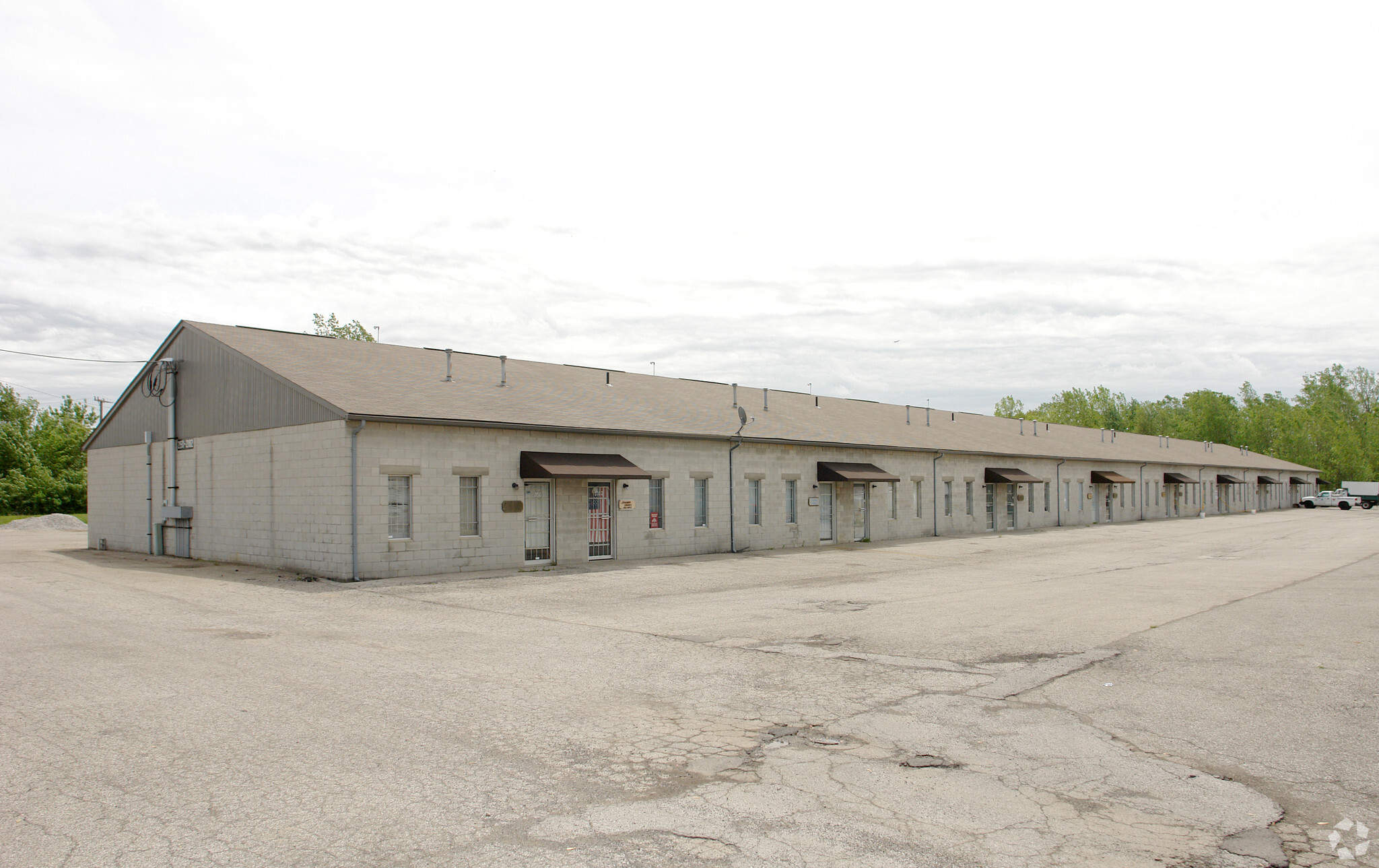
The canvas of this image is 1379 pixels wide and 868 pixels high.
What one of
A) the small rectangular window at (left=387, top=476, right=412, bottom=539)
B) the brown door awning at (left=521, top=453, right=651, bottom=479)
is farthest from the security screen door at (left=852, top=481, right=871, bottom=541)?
the small rectangular window at (left=387, top=476, right=412, bottom=539)

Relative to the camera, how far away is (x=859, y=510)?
30.6m

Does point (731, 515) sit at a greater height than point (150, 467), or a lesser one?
lesser

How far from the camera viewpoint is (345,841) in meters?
4.63

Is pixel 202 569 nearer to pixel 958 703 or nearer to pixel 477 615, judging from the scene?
pixel 477 615

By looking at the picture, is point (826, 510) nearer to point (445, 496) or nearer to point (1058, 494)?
point (445, 496)

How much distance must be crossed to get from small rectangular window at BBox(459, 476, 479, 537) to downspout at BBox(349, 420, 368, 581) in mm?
2297

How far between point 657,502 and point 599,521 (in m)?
2.06

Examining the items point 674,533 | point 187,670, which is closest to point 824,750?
point 187,670

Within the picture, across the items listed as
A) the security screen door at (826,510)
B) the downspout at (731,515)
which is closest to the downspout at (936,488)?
the security screen door at (826,510)

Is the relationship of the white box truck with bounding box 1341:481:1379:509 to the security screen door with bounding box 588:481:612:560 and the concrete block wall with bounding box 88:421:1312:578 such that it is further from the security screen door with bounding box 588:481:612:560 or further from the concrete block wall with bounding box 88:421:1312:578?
the security screen door with bounding box 588:481:612:560

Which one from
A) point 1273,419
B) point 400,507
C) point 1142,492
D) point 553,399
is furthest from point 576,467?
point 1273,419

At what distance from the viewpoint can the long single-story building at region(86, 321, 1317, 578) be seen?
1872 centimetres

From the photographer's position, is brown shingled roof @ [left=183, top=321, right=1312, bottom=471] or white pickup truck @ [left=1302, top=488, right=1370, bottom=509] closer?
brown shingled roof @ [left=183, top=321, right=1312, bottom=471]

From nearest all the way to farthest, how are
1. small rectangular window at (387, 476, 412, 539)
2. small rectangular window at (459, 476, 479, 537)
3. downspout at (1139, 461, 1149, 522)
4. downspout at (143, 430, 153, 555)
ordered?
small rectangular window at (387, 476, 412, 539), small rectangular window at (459, 476, 479, 537), downspout at (143, 430, 153, 555), downspout at (1139, 461, 1149, 522)
